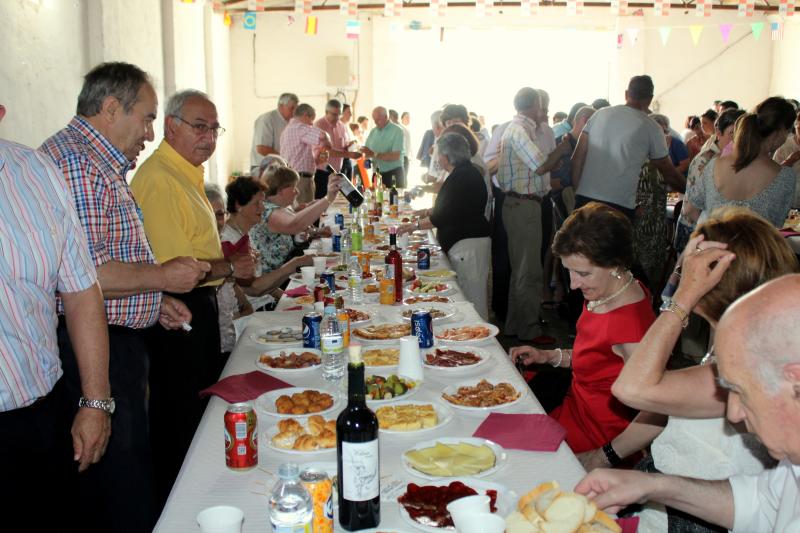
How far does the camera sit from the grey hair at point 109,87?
7.50 feet

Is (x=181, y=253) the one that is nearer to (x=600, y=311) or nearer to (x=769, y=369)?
(x=600, y=311)

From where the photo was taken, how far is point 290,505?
1.20 meters

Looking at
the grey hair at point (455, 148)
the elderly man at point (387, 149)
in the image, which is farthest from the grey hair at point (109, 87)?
the elderly man at point (387, 149)

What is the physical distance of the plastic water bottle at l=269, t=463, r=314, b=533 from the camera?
119cm

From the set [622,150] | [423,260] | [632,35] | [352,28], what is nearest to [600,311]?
[423,260]

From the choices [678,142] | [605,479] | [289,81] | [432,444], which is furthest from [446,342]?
[289,81]

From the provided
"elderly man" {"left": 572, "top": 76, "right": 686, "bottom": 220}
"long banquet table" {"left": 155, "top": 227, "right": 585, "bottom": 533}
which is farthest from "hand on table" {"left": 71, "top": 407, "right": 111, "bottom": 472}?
"elderly man" {"left": 572, "top": 76, "right": 686, "bottom": 220}

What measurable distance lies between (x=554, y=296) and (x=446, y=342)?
3.97m

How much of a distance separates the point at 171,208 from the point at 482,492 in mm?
1809

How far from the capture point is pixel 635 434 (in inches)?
81.0

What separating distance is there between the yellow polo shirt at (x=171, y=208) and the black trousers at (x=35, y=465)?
3.04 feet

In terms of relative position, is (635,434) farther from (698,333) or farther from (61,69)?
(61,69)

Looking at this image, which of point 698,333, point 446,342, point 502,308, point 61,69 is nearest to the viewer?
point 446,342

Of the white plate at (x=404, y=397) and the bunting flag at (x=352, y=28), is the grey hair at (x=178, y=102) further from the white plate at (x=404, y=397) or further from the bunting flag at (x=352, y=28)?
the bunting flag at (x=352, y=28)
